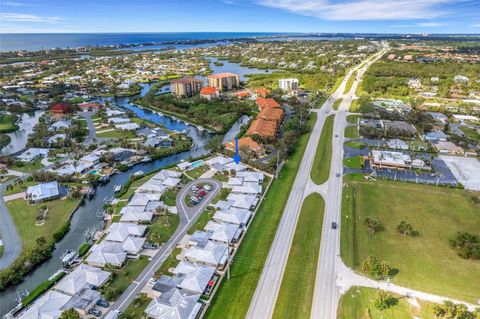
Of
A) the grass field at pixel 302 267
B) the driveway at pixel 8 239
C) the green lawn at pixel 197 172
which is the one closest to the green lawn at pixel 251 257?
the grass field at pixel 302 267

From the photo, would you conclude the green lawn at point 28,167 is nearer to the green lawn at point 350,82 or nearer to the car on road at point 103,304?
the car on road at point 103,304

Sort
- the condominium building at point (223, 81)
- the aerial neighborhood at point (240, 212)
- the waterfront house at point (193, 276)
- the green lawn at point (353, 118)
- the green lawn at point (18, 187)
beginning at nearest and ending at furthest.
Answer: the aerial neighborhood at point (240, 212) < the waterfront house at point (193, 276) < the green lawn at point (18, 187) < the green lawn at point (353, 118) < the condominium building at point (223, 81)

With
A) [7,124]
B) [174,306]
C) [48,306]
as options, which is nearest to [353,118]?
[174,306]

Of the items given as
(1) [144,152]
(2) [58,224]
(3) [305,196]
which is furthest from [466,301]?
(1) [144,152]

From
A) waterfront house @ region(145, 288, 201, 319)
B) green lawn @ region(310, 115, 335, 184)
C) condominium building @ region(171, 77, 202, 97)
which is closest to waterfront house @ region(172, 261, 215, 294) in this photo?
waterfront house @ region(145, 288, 201, 319)

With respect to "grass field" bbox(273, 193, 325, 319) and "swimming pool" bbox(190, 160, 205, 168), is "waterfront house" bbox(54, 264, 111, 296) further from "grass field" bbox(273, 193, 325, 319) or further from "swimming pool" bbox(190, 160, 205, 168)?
"swimming pool" bbox(190, 160, 205, 168)
